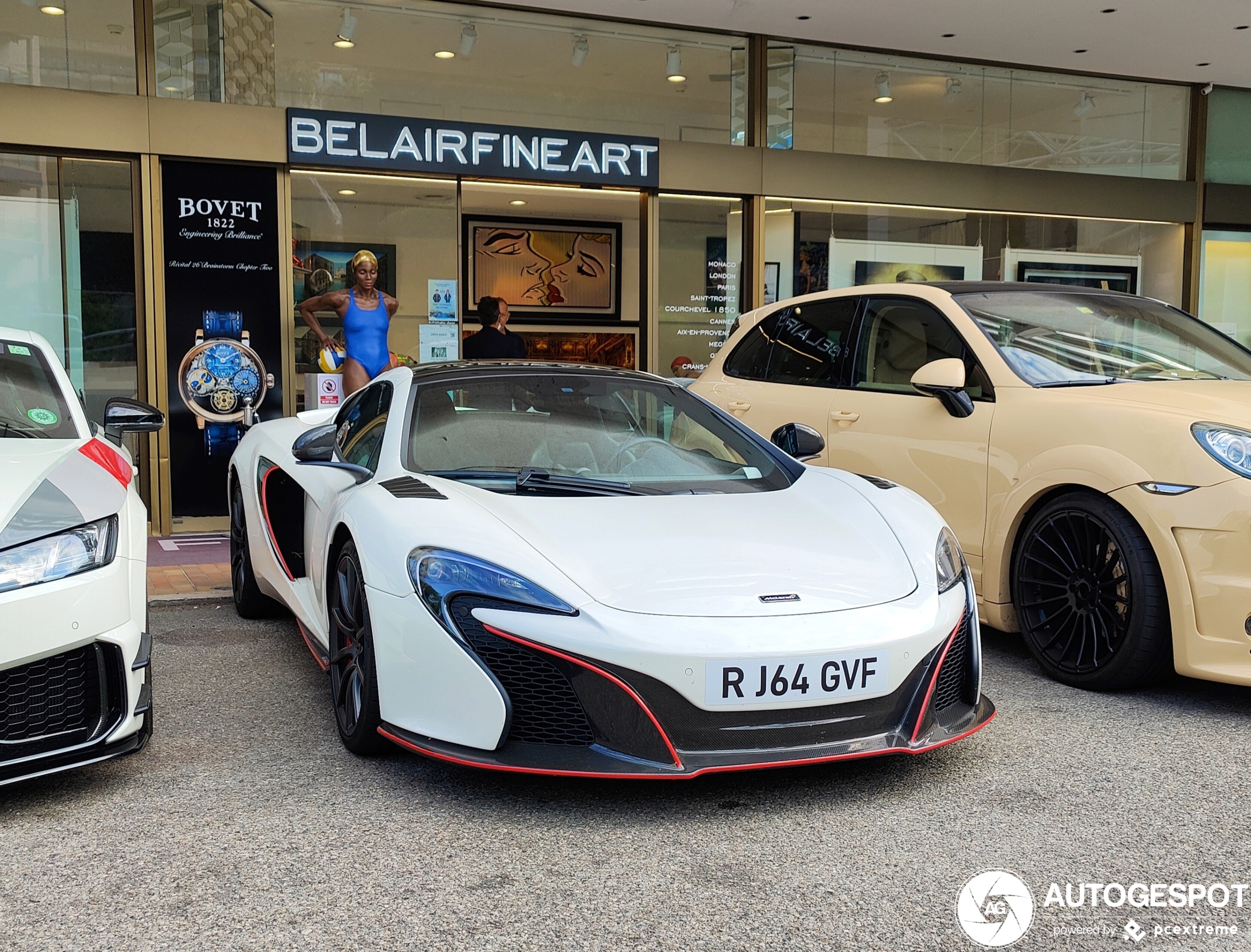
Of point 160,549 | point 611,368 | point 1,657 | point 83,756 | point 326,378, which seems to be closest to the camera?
point 1,657

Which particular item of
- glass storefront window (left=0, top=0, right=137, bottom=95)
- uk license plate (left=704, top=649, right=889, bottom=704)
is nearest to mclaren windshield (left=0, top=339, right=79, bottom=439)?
uk license plate (left=704, top=649, right=889, bottom=704)

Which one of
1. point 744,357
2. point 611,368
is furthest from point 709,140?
point 611,368

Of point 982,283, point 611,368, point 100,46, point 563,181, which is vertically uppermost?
point 100,46

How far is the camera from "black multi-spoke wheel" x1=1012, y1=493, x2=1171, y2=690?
422 centimetres

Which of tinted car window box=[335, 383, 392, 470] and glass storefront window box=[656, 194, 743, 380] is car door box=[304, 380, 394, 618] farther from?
glass storefront window box=[656, 194, 743, 380]

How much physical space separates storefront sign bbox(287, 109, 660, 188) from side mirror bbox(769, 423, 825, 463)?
5.88m

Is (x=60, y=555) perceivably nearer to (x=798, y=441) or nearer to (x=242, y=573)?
(x=798, y=441)

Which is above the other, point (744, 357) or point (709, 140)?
point (709, 140)

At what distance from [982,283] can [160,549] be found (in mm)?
5587

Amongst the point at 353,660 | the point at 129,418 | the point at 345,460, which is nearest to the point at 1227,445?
the point at 353,660

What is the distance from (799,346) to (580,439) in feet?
7.47

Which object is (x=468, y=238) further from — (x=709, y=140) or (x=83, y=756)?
(x=83, y=756)

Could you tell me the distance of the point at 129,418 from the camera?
4.23 metres

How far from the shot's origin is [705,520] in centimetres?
364
